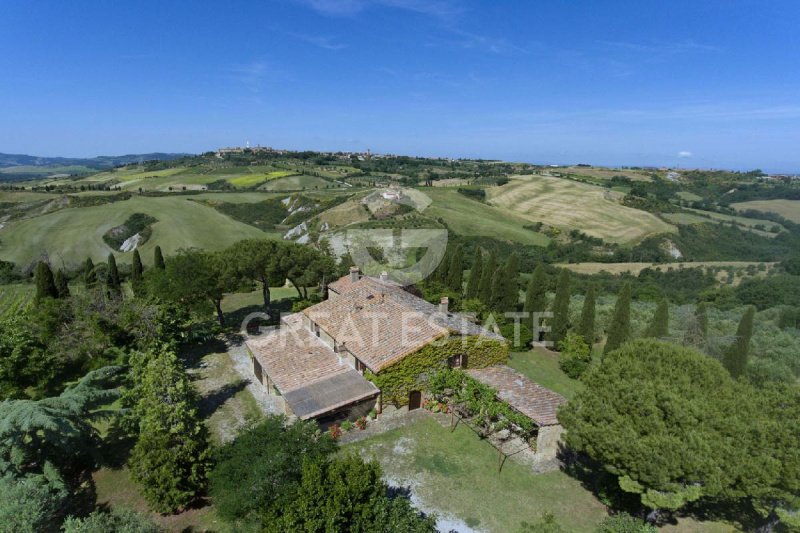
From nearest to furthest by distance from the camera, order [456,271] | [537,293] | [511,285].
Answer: [537,293]
[511,285]
[456,271]

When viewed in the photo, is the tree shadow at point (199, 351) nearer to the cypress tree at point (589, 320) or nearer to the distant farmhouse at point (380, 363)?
the distant farmhouse at point (380, 363)

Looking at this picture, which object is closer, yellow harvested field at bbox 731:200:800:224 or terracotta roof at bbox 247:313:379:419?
terracotta roof at bbox 247:313:379:419

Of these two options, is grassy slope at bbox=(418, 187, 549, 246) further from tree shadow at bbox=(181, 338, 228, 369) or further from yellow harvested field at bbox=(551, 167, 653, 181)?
yellow harvested field at bbox=(551, 167, 653, 181)

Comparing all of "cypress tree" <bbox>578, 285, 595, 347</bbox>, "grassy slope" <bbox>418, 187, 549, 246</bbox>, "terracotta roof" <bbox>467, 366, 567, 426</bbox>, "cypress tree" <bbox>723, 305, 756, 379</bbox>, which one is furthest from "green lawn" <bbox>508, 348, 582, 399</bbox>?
"grassy slope" <bbox>418, 187, 549, 246</bbox>

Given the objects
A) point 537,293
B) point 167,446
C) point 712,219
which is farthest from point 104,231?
point 712,219

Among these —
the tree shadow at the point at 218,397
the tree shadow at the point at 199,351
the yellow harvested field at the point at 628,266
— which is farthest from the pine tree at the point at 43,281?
the yellow harvested field at the point at 628,266

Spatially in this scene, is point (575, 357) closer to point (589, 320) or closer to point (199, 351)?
point (589, 320)

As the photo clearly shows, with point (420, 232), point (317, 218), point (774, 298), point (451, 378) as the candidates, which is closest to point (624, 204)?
point (774, 298)
